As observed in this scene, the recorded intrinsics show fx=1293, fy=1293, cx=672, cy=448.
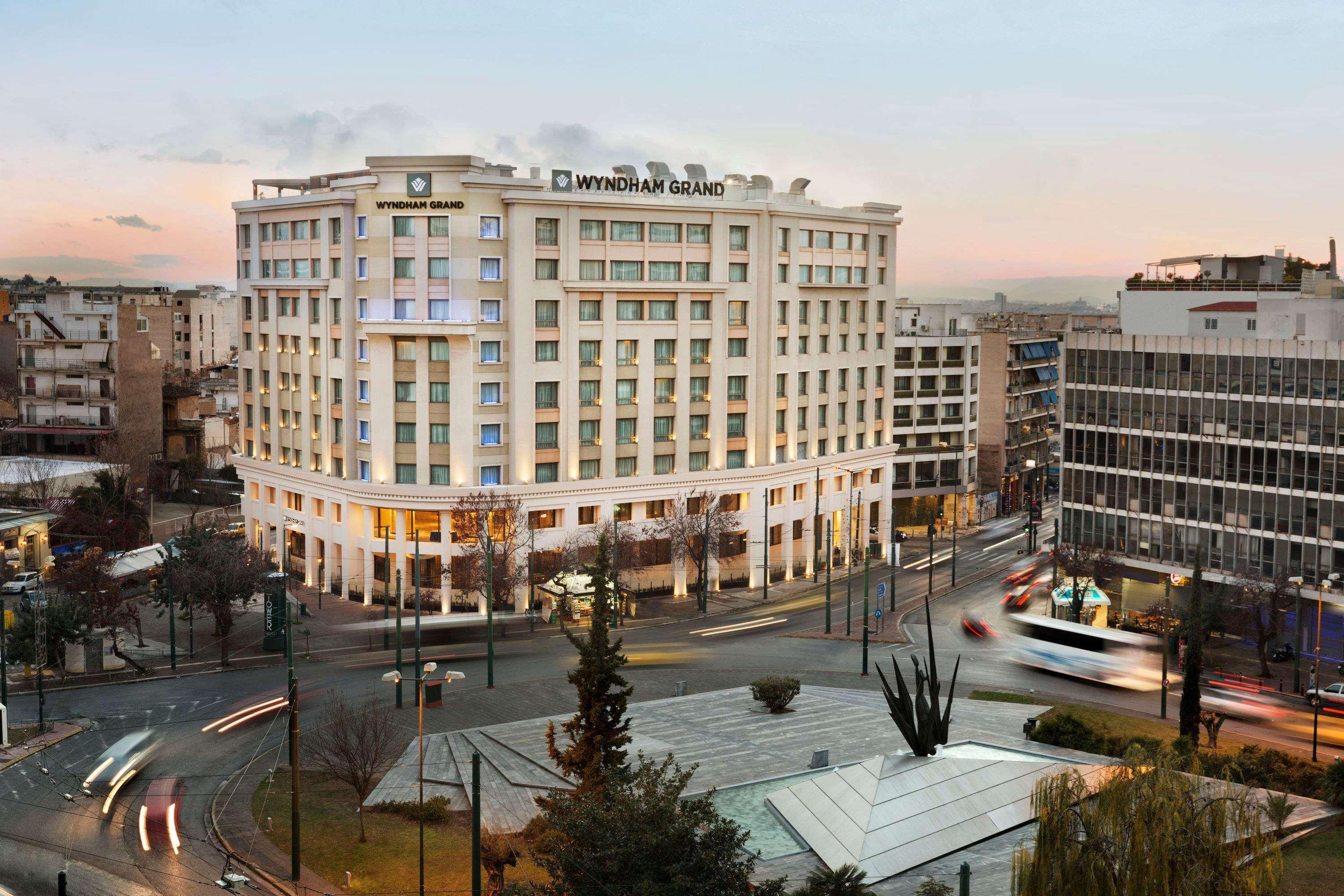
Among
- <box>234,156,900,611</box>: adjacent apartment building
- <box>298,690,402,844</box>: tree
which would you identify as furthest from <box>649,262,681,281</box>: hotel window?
<box>298,690,402,844</box>: tree

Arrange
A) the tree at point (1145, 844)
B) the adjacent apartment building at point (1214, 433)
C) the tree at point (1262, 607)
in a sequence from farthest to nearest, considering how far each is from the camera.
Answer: the adjacent apartment building at point (1214, 433), the tree at point (1262, 607), the tree at point (1145, 844)

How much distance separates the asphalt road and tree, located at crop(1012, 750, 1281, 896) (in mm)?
28088

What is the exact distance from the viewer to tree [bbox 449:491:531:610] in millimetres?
85000

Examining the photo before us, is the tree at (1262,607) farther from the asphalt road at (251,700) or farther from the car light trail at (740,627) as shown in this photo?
the car light trail at (740,627)

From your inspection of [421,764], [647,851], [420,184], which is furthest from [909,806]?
[420,184]

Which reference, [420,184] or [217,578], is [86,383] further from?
[217,578]

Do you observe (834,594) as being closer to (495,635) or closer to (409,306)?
(495,635)

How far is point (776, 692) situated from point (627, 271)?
40644 mm

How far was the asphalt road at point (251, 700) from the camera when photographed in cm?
4616

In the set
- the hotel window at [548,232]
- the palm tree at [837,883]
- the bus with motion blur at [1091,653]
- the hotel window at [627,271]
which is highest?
the hotel window at [548,232]

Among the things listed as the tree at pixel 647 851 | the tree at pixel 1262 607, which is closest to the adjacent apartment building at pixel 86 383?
the tree at pixel 1262 607

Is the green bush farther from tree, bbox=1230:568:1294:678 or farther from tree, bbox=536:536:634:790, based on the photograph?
tree, bbox=1230:568:1294:678

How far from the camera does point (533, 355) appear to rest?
3538 inches

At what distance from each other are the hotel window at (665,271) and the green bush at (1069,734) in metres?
48.0
